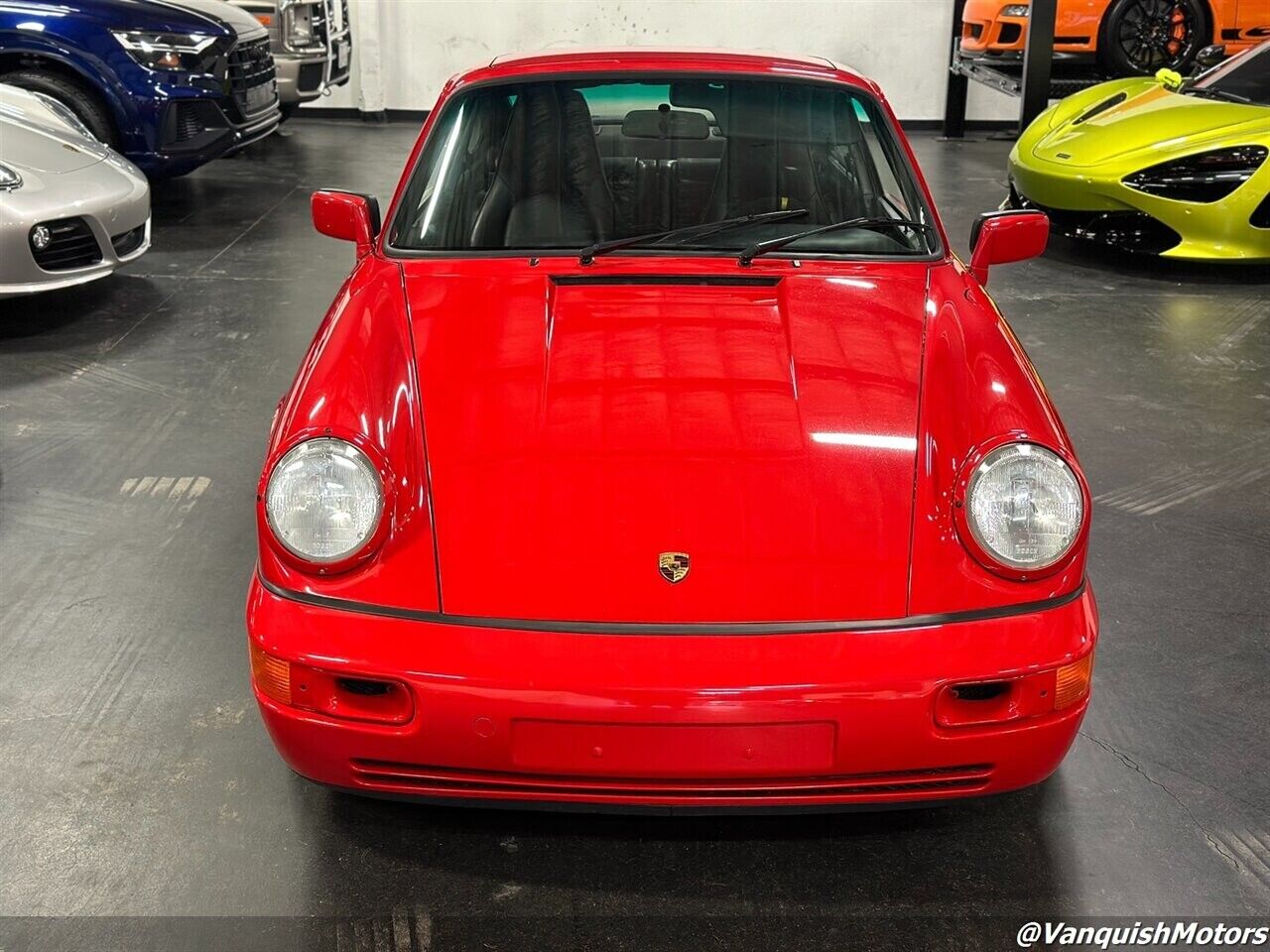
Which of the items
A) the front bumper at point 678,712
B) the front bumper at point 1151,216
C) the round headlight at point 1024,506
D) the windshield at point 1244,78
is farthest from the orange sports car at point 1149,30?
the front bumper at point 678,712

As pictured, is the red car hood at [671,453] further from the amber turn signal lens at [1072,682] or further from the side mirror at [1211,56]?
the side mirror at [1211,56]

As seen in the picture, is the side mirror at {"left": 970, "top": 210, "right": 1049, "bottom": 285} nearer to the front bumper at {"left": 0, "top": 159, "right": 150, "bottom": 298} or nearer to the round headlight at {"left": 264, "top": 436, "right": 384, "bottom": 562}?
the round headlight at {"left": 264, "top": 436, "right": 384, "bottom": 562}

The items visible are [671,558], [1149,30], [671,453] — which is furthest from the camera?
[1149,30]

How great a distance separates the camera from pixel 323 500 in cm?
191

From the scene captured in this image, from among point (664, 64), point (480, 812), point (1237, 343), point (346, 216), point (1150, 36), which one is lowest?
point (1237, 343)

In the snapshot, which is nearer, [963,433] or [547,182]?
[963,433]

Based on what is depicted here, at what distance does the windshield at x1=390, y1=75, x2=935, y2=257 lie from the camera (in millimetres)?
2670

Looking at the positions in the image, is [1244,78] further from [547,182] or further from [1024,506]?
[1024,506]

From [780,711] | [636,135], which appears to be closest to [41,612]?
[636,135]

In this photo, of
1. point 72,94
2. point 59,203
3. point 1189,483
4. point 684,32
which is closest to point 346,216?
point 1189,483

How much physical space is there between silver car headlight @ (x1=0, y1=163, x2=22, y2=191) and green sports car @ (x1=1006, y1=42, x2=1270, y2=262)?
457cm

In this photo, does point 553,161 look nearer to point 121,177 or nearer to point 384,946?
point 384,946

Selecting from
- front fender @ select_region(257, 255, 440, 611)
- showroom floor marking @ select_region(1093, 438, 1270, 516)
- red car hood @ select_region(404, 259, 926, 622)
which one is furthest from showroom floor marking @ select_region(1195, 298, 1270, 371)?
front fender @ select_region(257, 255, 440, 611)

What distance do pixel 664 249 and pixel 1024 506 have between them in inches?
38.7
